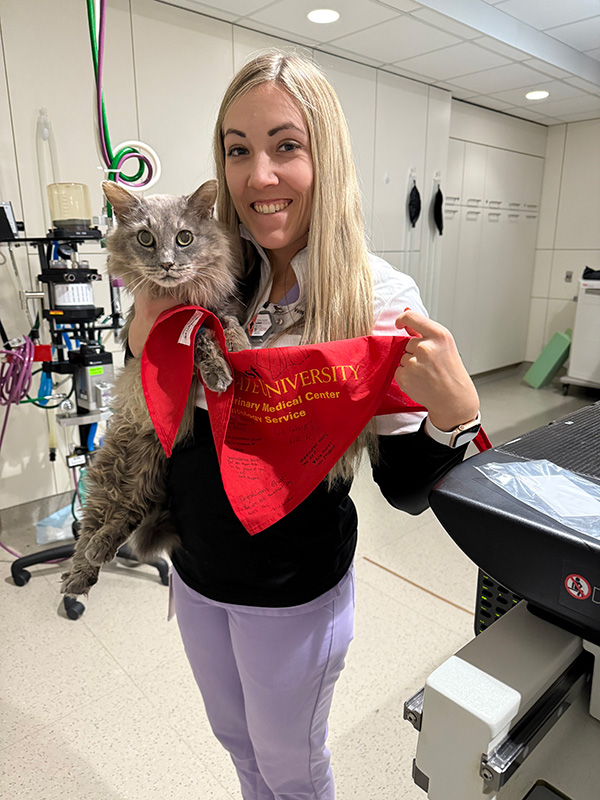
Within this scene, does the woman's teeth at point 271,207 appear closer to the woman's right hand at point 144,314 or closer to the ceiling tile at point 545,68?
the woman's right hand at point 144,314

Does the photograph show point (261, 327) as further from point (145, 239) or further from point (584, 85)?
point (584, 85)

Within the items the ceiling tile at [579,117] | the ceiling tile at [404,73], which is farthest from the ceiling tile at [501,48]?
the ceiling tile at [579,117]

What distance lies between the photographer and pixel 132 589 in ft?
8.09

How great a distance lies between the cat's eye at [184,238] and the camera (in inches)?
42.3

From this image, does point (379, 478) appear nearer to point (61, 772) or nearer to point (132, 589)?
point (61, 772)

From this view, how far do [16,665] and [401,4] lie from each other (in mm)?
3676

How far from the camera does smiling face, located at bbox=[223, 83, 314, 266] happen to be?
0.95 metres

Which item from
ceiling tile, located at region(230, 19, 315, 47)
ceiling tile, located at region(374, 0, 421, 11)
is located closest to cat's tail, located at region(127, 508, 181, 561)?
ceiling tile, located at region(374, 0, 421, 11)

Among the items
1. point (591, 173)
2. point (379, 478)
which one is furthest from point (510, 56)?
point (379, 478)

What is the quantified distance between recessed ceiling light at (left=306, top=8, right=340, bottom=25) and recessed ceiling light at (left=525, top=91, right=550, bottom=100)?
96.2 inches

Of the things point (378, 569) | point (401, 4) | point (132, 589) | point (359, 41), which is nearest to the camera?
point (132, 589)

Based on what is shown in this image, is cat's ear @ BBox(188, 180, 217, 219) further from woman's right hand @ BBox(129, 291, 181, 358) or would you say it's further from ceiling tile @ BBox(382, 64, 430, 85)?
ceiling tile @ BBox(382, 64, 430, 85)

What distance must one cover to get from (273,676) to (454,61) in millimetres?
4371

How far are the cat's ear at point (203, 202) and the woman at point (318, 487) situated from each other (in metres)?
0.04
